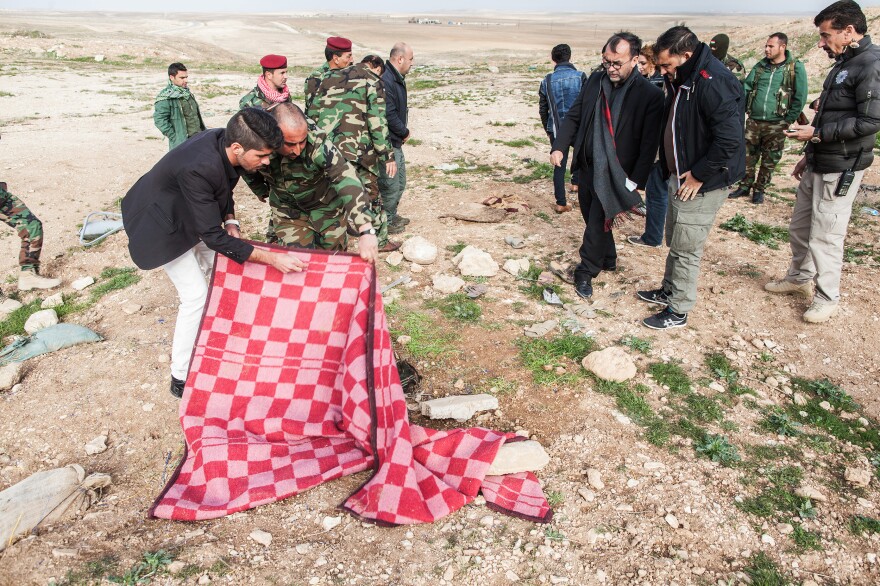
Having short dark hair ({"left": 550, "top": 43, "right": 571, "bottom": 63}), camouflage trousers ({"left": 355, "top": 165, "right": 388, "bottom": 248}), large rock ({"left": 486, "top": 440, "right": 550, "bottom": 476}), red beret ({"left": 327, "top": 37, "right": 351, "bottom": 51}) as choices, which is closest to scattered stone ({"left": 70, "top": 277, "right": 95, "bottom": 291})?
camouflage trousers ({"left": 355, "top": 165, "right": 388, "bottom": 248})

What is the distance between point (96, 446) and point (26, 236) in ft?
10.8

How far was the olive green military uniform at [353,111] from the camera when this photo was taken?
537 centimetres

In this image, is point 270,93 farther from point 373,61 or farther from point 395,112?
point 395,112

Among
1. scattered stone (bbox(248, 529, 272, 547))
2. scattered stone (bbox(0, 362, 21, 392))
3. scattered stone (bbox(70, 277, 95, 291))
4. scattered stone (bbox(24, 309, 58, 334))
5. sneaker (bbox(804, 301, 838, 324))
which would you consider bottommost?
scattered stone (bbox(248, 529, 272, 547))

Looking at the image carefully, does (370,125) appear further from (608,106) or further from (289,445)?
(289,445)

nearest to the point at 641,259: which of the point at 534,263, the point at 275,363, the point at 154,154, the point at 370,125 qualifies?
the point at 534,263

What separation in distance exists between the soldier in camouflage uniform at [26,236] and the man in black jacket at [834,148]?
6923 mm

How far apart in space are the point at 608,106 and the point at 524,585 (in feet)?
11.8

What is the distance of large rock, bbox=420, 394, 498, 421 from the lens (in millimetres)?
3627

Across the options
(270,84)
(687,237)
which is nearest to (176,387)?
(270,84)

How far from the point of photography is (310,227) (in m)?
4.29

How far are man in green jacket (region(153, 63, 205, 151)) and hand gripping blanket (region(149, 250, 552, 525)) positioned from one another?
15.5 ft

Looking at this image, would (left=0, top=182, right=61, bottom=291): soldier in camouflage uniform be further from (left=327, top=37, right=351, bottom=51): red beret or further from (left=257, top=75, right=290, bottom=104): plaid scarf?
(left=327, top=37, right=351, bottom=51): red beret

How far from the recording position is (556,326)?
4.68 m
